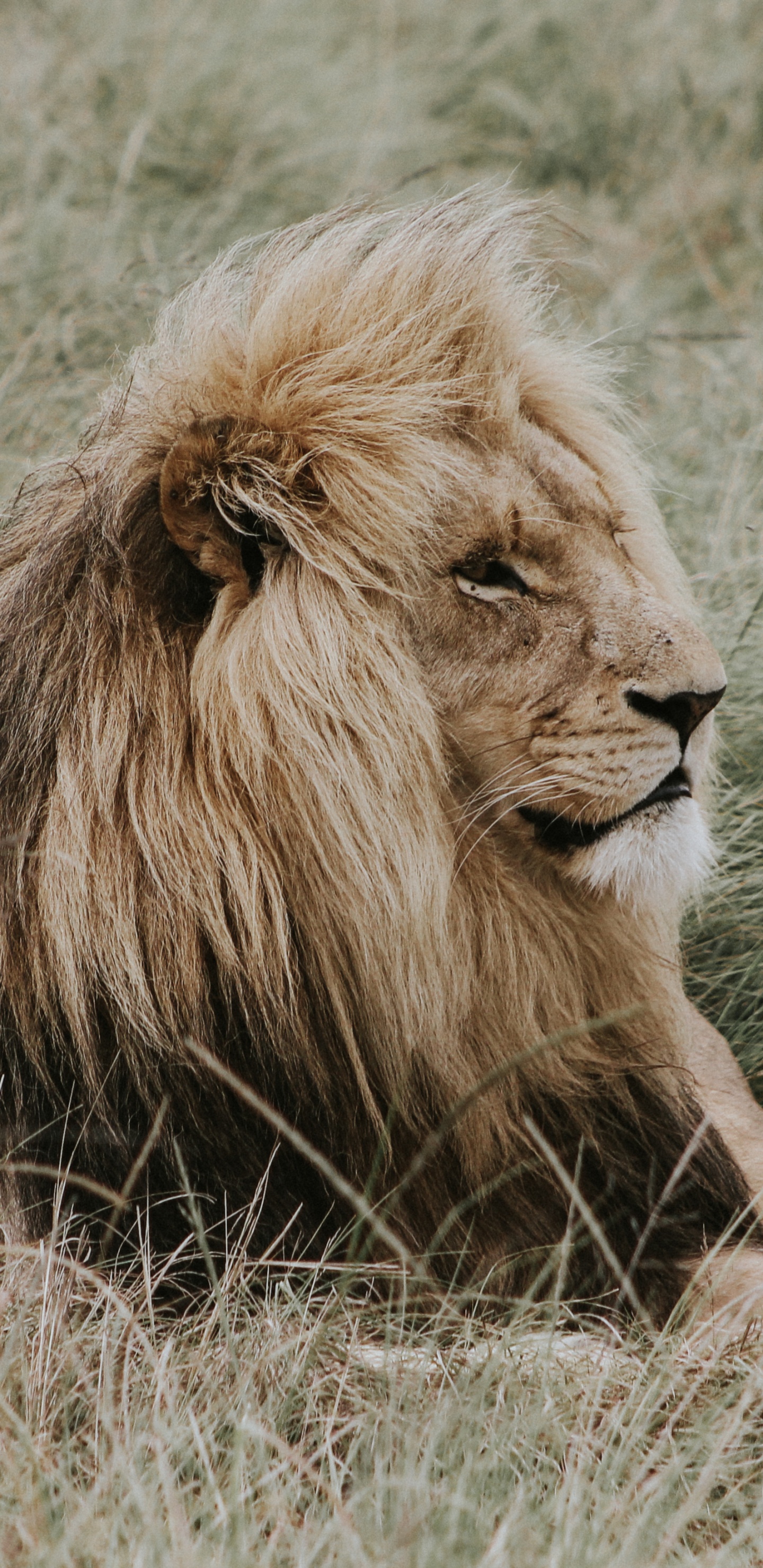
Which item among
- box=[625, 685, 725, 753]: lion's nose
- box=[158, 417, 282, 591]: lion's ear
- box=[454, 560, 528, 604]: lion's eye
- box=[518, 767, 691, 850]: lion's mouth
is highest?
box=[158, 417, 282, 591]: lion's ear

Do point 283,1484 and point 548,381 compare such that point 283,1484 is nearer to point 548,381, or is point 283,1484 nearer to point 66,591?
point 66,591

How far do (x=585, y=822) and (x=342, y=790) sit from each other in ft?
1.16

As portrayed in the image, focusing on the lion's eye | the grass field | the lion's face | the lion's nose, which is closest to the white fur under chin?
the lion's face

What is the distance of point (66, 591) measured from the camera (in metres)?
2.38

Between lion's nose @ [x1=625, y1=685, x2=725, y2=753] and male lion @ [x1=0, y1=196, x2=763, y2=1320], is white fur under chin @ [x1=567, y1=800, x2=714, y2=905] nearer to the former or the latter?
male lion @ [x1=0, y1=196, x2=763, y2=1320]

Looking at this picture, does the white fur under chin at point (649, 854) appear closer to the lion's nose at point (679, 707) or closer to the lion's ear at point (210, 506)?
the lion's nose at point (679, 707)

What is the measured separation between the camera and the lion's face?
2260 mm

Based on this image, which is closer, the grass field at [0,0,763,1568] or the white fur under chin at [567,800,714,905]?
the grass field at [0,0,763,1568]

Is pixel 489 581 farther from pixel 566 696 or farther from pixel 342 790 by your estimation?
pixel 342 790

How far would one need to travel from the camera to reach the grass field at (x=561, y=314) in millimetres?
1814

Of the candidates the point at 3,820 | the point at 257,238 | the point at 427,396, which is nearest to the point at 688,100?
the point at 257,238

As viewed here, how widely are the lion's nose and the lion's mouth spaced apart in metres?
0.06

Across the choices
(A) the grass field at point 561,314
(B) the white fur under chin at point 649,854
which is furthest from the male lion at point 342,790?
(A) the grass field at point 561,314

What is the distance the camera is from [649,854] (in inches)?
90.6
